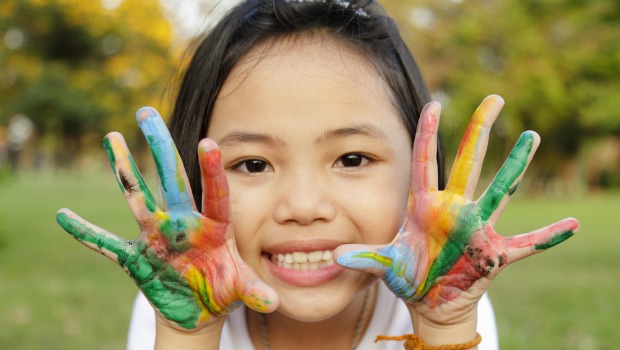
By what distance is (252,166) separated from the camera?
1.86 meters

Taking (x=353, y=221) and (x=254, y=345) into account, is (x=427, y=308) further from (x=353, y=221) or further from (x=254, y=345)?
(x=254, y=345)

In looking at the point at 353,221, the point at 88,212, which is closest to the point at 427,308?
the point at 353,221

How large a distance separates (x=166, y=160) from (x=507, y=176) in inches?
34.1

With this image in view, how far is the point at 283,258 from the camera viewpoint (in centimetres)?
179

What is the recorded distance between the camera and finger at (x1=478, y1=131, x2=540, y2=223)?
5.35 ft

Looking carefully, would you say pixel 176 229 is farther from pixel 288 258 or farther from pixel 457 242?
pixel 457 242

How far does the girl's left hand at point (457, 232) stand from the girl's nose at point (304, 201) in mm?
140

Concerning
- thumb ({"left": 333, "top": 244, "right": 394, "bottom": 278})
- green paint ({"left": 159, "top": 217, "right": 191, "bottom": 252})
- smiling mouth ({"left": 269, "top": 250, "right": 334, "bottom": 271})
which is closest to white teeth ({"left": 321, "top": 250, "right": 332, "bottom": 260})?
smiling mouth ({"left": 269, "top": 250, "right": 334, "bottom": 271})

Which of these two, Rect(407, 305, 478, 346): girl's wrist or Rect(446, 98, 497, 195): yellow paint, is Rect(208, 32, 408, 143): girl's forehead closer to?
Rect(446, 98, 497, 195): yellow paint

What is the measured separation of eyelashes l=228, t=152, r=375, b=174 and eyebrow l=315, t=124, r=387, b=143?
0.19 feet

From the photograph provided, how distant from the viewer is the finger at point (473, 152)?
64.7 inches

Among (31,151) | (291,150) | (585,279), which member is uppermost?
(31,151)

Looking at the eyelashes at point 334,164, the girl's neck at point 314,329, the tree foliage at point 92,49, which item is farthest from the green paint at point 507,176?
the tree foliage at point 92,49

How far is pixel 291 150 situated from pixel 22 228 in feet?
27.4
